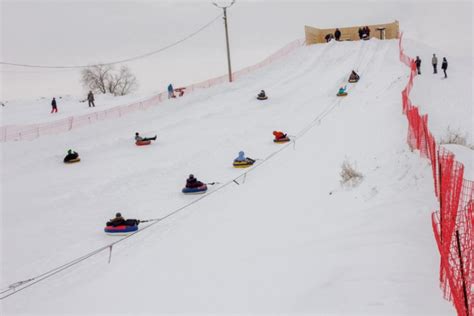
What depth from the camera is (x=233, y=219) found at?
11625 millimetres

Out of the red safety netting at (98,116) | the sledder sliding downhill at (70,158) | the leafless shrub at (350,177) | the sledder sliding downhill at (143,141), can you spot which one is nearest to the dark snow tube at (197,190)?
the leafless shrub at (350,177)

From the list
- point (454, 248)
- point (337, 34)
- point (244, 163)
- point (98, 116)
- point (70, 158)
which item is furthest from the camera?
point (337, 34)

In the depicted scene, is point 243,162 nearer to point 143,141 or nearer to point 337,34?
point 143,141

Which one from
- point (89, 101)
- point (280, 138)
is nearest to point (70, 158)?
point (280, 138)

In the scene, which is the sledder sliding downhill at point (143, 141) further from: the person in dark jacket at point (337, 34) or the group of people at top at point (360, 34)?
the person in dark jacket at point (337, 34)

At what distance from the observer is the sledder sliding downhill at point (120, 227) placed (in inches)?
460

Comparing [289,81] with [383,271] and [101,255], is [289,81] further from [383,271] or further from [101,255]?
[383,271]

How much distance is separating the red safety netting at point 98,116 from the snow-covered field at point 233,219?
2.50 metres

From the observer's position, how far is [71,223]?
13.1 m

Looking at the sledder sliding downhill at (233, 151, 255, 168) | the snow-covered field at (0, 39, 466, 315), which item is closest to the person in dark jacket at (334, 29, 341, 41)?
the snow-covered field at (0, 39, 466, 315)

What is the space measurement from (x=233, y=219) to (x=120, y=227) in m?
2.92

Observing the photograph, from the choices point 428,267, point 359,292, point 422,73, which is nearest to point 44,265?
point 359,292

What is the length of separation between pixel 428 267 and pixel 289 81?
→ 97.9 feet

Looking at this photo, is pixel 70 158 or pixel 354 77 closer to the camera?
pixel 70 158
